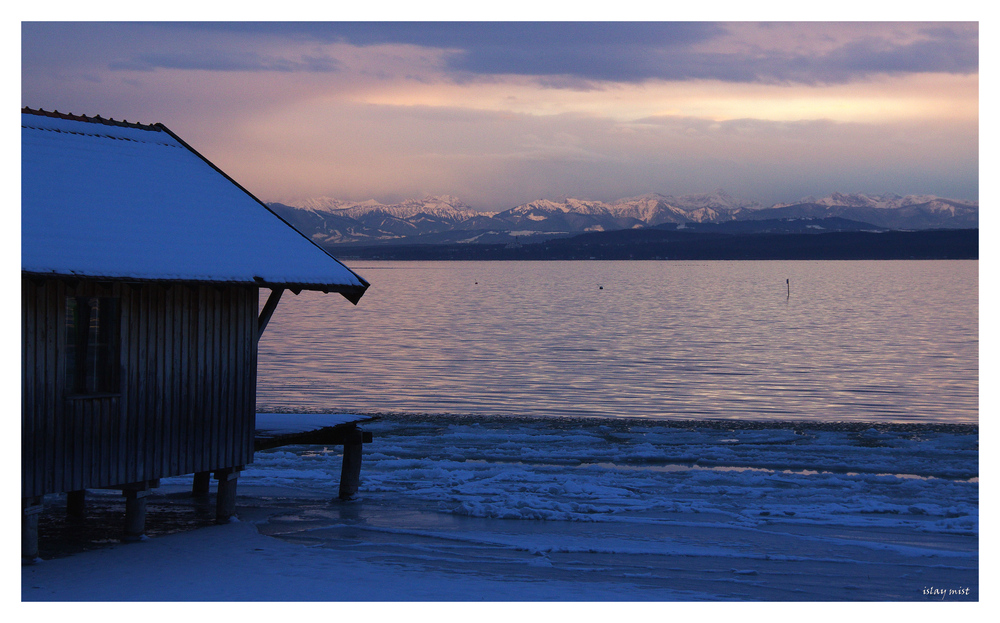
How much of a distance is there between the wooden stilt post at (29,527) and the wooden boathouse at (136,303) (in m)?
0.02

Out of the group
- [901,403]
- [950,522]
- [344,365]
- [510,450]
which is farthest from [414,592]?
[344,365]

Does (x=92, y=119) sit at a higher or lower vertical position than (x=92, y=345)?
higher

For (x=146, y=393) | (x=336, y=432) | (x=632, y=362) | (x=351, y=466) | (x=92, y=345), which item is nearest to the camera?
(x=92, y=345)

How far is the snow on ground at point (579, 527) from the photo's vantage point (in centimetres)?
1077

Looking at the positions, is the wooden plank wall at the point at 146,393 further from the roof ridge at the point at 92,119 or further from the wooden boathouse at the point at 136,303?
the roof ridge at the point at 92,119

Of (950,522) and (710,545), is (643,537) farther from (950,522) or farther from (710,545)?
(950,522)

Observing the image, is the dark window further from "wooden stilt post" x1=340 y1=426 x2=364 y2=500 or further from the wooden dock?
"wooden stilt post" x1=340 y1=426 x2=364 y2=500

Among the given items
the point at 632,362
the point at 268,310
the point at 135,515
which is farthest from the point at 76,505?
the point at 632,362

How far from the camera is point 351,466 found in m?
15.6

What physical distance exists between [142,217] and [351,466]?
5700mm

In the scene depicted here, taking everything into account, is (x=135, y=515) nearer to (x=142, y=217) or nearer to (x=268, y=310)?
(x=268, y=310)

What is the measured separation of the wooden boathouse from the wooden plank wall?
0.06 ft

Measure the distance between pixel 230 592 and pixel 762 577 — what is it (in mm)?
6303

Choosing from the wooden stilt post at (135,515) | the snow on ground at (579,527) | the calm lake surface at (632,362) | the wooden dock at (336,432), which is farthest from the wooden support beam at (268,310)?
the calm lake surface at (632,362)
